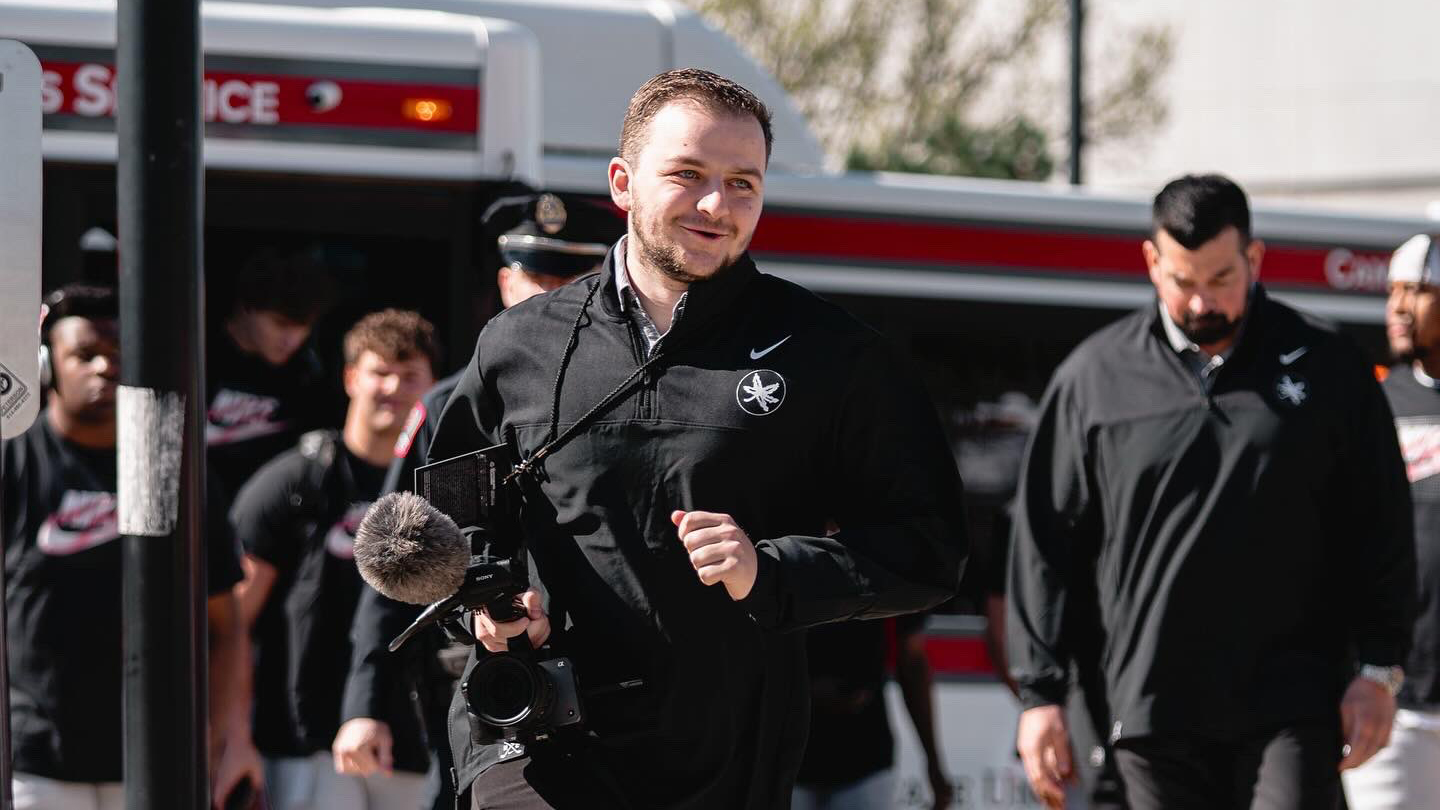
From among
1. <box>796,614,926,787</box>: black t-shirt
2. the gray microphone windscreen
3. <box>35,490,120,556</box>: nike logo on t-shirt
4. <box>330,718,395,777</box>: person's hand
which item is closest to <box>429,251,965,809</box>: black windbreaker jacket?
the gray microphone windscreen

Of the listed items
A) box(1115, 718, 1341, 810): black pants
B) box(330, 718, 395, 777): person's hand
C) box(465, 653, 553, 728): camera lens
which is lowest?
box(1115, 718, 1341, 810): black pants

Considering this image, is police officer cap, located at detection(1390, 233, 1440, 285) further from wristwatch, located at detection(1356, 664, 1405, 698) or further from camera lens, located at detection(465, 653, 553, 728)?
camera lens, located at detection(465, 653, 553, 728)

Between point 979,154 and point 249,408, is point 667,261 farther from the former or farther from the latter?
point 979,154

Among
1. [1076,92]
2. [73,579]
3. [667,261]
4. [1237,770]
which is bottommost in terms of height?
[1237,770]

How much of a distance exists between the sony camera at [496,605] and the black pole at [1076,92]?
444 inches

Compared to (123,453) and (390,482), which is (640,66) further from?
(123,453)

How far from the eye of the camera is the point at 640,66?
21.8 ft

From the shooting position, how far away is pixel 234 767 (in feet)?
17.2

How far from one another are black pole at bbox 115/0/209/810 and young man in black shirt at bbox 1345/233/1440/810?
325 centimetres

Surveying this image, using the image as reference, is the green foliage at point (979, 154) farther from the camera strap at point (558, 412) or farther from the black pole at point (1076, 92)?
the camera strap at point (558, 412)

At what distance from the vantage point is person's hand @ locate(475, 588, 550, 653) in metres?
2.96

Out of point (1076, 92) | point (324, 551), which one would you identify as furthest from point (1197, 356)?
point (1076, 92)

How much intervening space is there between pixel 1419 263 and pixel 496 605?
12.0ft

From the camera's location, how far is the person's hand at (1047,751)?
4723 millimetres
